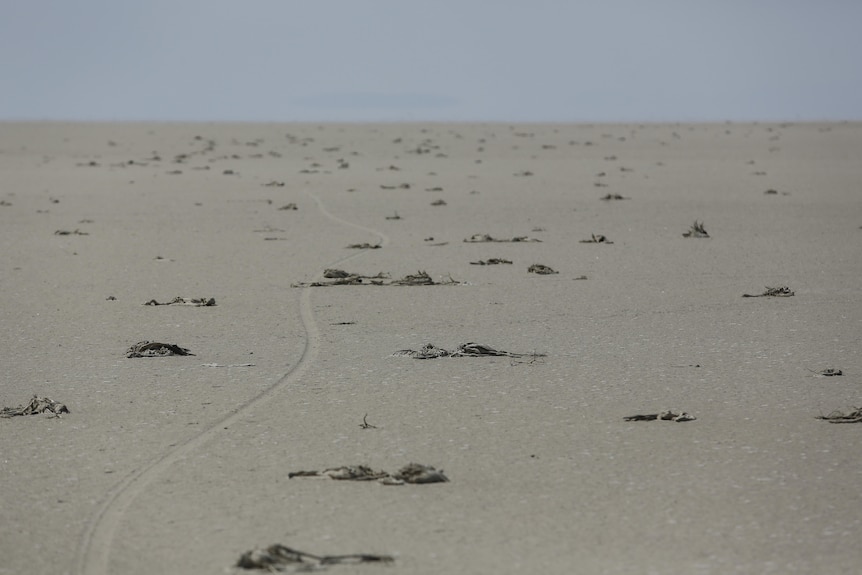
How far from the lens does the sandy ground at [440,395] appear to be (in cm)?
471

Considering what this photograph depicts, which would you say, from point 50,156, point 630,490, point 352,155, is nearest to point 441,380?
point 630,490

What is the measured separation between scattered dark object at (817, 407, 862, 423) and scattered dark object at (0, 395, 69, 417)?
13.1 feet

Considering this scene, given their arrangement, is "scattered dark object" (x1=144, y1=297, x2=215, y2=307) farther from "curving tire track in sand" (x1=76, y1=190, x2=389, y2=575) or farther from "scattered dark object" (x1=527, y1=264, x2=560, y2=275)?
"scattered dark object" (x1=527, y1=264, x2=560, y2=275)

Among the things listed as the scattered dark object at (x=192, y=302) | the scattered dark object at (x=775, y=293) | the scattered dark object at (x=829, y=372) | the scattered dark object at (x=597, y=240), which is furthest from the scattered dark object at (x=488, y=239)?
the scattered dark object at (x=829, y=372)

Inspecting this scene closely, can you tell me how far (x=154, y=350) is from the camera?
834cm

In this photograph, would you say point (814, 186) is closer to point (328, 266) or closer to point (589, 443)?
point (328, 266)

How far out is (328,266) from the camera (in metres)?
13.2

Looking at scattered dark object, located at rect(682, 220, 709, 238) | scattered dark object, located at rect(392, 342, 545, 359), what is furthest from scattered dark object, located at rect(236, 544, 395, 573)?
scattered dark object, located at rect(682, 220, 709, 238)

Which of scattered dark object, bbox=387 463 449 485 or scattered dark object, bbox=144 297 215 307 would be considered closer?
scattered dark object, bbox=387 463 449 485

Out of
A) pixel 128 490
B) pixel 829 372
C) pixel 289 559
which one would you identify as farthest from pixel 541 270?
pixel 289 559

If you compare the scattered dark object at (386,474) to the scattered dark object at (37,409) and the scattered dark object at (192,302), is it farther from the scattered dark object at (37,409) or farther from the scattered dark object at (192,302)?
the scattered dark object at (192,302)

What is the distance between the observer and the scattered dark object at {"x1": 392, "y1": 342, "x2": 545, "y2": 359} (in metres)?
8.20

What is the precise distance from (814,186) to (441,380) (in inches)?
725

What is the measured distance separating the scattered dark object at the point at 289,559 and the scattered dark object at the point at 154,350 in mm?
4051
